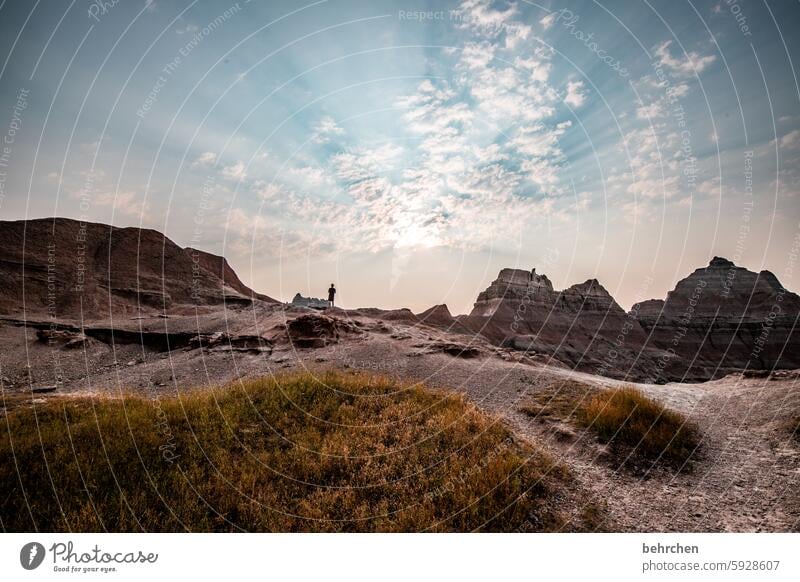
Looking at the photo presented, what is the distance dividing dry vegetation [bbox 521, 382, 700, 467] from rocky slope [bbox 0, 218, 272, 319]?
36.7 meters

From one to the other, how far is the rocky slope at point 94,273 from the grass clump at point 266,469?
26.5 meters

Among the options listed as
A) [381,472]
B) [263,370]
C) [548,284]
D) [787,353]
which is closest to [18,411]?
[263,370]

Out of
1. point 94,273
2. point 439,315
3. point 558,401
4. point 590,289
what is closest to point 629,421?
point 558,401

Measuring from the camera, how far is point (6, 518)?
6.46 metres

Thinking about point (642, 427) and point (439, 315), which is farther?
point (439, 315)

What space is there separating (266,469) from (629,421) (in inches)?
432

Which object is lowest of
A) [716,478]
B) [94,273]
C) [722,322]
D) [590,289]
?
[716,478]

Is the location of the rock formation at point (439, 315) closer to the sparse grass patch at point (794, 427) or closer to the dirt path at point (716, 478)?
the dirt path at point (716, 478)

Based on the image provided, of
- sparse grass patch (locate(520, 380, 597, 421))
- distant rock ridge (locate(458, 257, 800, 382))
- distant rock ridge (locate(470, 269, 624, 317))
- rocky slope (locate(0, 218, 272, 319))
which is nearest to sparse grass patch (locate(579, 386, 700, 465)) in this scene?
sparse grass patch (locate(520, 380, 597, 421))

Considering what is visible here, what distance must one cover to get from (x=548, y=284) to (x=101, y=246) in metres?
104
